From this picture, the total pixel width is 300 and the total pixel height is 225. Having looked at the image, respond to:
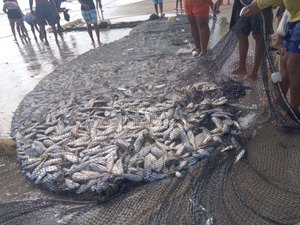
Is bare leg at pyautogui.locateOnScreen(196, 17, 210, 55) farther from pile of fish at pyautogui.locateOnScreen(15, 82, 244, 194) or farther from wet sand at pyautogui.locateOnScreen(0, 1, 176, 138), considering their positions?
wet sand at pyautogui.locateOnScreen(0, 1, 176, 138)

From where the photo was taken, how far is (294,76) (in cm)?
378

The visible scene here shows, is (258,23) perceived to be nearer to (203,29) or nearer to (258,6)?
(258,6)

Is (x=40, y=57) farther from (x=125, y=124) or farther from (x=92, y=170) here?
(x=92, y=170)

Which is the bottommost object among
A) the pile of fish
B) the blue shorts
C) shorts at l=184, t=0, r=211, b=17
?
the pile of fish

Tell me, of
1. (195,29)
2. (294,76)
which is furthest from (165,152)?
(195,29)

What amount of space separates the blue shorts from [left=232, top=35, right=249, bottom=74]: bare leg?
1.63 m

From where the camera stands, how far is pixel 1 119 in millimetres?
5980

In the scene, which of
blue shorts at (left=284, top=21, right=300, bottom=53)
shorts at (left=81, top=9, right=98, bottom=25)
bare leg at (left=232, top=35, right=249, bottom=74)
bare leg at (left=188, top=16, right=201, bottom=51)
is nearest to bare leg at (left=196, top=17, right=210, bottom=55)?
bare leg at (left=188, top=16, right=201, bottom=51)

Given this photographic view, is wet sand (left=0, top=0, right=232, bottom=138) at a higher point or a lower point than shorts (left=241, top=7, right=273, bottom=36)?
lower

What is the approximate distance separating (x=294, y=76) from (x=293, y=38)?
1.47 ft

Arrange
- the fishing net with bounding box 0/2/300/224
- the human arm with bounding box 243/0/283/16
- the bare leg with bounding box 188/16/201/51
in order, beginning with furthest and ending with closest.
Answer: the bare leg with bounding box 188/16/201/51
the human arm with bounding box 243/0/283/16
the fishing net with bounding box 0/2/300/224

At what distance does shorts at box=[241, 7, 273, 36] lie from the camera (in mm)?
4363

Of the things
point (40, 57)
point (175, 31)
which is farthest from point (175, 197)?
point (40, 57)

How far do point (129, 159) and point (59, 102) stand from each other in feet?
8.58
